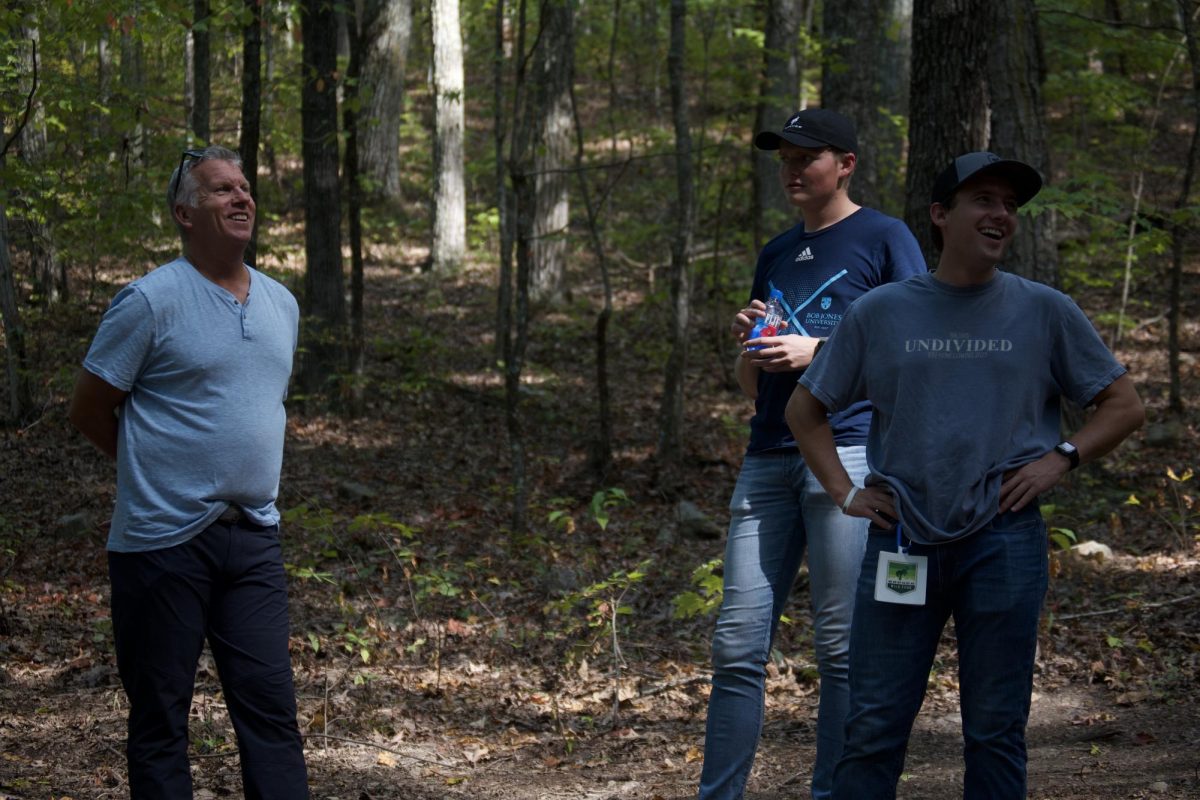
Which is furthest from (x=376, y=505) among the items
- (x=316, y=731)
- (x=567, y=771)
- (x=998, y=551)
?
(x=998, y=551)

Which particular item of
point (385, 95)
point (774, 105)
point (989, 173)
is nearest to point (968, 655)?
point (989, 173)

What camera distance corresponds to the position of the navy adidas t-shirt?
3.63m

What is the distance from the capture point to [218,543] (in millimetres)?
3252

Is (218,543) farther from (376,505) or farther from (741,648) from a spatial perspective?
(376,505)

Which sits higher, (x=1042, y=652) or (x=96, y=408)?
(x=96, y=408)

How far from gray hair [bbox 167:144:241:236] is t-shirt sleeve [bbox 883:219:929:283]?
2.02m

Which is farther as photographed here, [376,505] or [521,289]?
[376,505]

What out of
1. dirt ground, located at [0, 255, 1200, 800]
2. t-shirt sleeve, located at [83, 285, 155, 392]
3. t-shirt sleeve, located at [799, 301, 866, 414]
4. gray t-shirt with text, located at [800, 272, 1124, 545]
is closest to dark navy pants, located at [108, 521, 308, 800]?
t-shirt sleeve, located at [83, 285, 155, 392]

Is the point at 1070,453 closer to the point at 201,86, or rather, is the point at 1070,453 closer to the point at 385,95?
the point at 201,86

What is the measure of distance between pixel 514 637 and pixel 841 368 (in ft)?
13.5

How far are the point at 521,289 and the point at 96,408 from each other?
5696 millimetres

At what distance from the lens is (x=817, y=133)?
143 inches

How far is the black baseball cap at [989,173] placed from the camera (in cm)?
282

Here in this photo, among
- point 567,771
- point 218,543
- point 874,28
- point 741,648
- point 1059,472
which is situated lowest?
point 567,771
